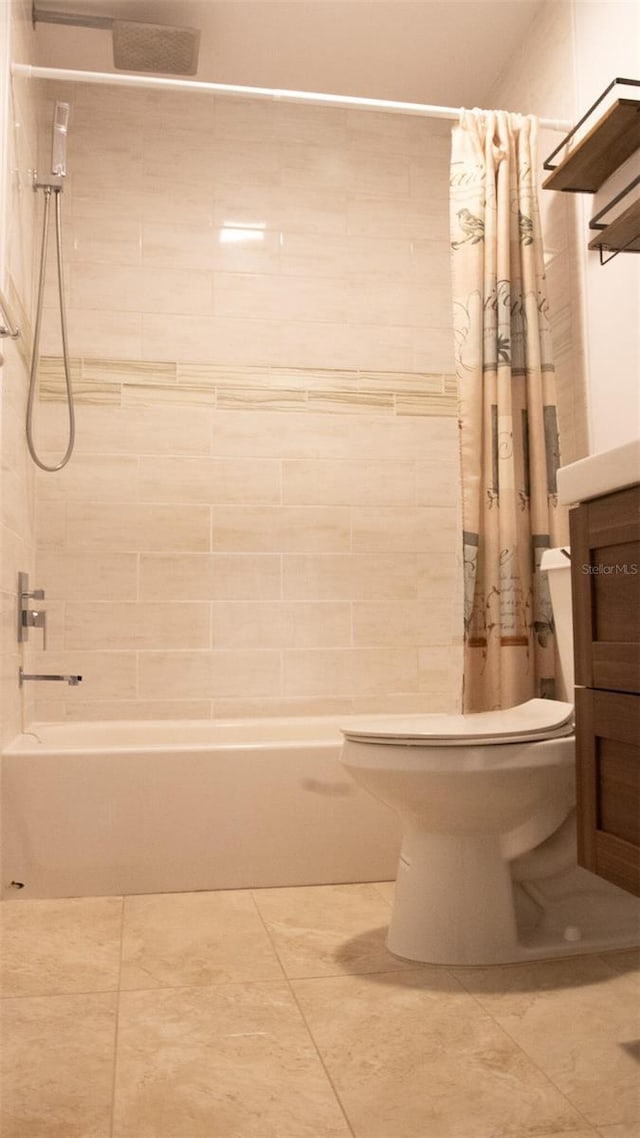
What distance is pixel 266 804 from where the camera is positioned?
7.79 feet

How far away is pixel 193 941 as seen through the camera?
74.8 inches

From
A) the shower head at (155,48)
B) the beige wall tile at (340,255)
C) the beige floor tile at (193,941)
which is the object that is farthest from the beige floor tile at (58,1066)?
the shower head at (155,48)

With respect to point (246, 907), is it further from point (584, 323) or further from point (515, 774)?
point (584, 323)

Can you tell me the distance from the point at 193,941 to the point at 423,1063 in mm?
701

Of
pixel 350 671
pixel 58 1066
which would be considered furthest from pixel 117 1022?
pixel 350 671

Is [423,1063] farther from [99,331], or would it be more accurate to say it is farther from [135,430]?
[99,331]

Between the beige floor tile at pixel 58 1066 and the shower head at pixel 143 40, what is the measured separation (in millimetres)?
2546

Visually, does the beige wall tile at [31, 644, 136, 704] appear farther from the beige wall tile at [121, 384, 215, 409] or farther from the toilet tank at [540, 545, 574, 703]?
the toilet tank at [540, 545, 574, 703]

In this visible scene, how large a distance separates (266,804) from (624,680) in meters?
1.27

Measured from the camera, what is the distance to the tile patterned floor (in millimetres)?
1177

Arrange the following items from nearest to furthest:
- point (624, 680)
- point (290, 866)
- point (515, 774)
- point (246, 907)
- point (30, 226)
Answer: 1. point (624, 680)
2. point (515, 774)
3. point (246, 907)
4. point (290, 866)
5. point (30, 226)

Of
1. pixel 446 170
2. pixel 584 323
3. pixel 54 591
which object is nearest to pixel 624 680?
pixel 584 323

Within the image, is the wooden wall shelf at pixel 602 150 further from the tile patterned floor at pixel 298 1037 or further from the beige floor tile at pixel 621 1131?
→ the beige floor tile at pixel 621 1131

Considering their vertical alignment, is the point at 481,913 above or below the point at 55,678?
below
